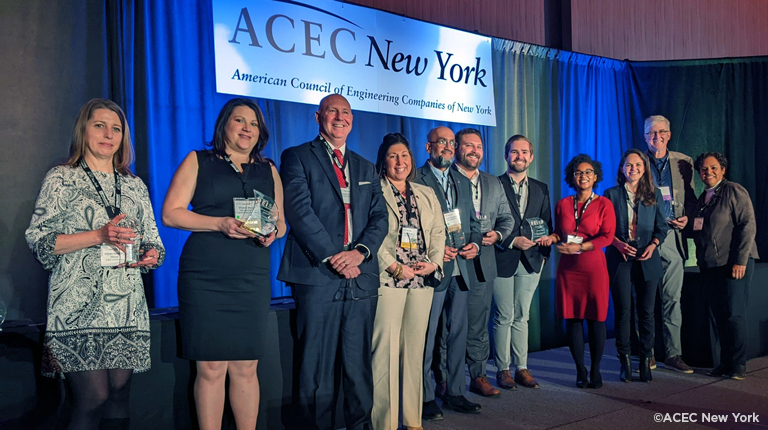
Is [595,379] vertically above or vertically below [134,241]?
below

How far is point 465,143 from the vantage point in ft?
12.7

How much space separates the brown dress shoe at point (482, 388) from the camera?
3.82 m

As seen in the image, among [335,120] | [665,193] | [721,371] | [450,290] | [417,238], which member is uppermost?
[335,120]

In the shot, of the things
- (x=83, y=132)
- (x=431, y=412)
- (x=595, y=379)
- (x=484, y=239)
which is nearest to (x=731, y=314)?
(x=595, y=379)

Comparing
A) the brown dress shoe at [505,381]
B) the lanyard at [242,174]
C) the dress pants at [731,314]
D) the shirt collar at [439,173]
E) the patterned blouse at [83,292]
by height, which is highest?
the shirt collar at [439,173]

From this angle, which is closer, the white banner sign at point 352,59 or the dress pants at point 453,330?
the dress pants at point 453,330

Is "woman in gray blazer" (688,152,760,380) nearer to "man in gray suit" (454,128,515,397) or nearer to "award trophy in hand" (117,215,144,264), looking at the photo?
"man in gray suit" (454,128,515,397)

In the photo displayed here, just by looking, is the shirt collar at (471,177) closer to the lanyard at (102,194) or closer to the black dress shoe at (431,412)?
the black dress shoe at (431,412)

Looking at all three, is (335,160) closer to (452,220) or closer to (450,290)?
(452,220)

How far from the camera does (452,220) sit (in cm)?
345

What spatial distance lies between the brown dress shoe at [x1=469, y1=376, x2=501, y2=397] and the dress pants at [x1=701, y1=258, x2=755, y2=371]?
1743 millimetres

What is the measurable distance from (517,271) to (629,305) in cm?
76

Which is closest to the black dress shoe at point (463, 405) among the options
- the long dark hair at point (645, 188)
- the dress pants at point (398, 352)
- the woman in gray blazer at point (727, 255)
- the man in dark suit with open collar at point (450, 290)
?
the man in dark suit with open collar at point (450, 290)

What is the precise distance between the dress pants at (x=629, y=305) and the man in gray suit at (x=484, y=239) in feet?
2.74
